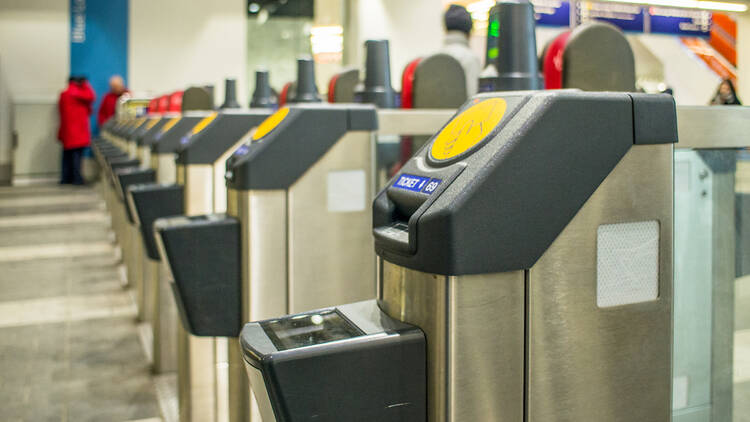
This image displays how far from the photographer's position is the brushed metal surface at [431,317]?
79 centimetres

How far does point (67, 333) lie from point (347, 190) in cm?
236

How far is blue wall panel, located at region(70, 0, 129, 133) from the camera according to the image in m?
10.3

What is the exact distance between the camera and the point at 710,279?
1.26 metres

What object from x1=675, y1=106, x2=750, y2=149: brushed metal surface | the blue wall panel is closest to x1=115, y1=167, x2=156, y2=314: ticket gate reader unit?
x1=675, y1=106, x2=750, y2=149: brushed metal surface

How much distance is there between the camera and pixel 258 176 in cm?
154

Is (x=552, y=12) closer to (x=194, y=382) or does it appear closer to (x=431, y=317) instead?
(x=194, y=382)

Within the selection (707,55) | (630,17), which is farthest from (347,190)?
(707,55)

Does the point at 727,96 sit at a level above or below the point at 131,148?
above

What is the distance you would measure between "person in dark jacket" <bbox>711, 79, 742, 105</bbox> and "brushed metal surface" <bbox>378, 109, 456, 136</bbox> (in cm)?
171

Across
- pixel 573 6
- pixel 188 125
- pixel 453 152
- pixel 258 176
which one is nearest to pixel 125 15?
pixel 573 6

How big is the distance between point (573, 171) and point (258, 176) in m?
0.85

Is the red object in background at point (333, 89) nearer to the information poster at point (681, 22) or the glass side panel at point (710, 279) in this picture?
the glass side panel at point (710, 279)

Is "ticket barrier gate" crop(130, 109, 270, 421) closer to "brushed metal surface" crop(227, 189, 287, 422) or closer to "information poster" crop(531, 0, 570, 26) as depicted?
"brushed metal surface" crop(227, 189, 287, 422)

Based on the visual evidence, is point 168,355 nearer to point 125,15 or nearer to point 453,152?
point 453,152
